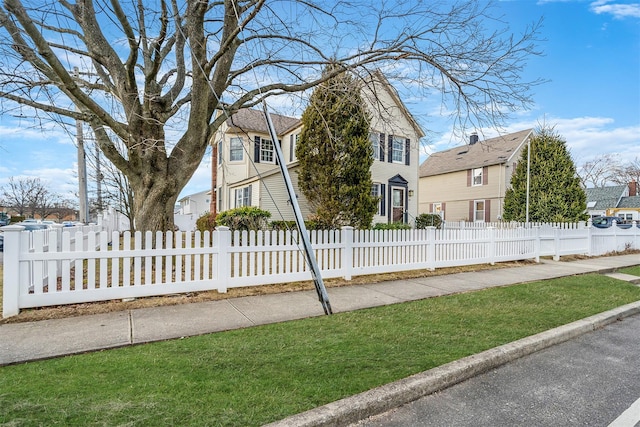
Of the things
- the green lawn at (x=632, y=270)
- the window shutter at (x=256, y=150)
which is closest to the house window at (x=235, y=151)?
the window shutter at (x=256, y=150)

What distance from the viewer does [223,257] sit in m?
6.13

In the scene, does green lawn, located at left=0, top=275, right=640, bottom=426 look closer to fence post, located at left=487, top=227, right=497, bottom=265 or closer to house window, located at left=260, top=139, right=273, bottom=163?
fence post, located at left=487, top=227, right=497, bottom=265

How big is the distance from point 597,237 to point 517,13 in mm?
10096

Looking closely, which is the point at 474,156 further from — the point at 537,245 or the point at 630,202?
the point at 630,202

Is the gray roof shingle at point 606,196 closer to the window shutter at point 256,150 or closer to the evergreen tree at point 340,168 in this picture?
the evergreen tree at point 340,168

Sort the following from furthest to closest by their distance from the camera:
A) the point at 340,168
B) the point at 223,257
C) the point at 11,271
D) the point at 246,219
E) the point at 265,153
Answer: the point at 265,153 < the point at 340,168 < the point at 246,219 < the point at 223,257 < the point at 11,271

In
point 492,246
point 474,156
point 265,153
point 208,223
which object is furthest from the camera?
point 474,156

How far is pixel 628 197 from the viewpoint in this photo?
40500mm

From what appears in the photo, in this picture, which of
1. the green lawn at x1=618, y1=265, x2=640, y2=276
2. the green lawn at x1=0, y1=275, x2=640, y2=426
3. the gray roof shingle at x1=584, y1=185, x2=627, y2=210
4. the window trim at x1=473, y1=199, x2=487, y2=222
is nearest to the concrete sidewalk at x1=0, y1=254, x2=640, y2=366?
the green lawn at x1=0, y1=275, x2=640, y2=426

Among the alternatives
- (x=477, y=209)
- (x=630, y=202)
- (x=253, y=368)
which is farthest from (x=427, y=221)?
(x=630, y=202)

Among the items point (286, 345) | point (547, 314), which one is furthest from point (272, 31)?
point (547, 314)

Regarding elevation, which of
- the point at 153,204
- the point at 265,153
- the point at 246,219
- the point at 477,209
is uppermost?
the point at 265,153

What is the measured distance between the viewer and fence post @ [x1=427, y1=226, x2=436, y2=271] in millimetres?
8750

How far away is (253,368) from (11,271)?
12.7ft
